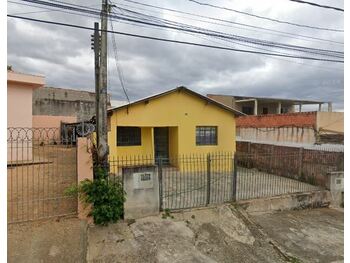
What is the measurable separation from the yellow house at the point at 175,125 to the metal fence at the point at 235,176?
2.19 ft

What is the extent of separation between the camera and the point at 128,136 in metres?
14.1

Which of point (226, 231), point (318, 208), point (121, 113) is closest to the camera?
point (226, 231)

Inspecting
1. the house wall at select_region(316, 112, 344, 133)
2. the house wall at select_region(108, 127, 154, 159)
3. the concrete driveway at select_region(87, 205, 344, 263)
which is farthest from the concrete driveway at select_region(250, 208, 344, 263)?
the house wall at select_region(316, 112, 344, 133)

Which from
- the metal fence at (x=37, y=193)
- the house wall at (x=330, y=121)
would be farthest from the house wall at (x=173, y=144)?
the house wall at (x=330, y=121)

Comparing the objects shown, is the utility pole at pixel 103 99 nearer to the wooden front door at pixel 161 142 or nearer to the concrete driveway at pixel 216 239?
the concrete driveway at pixel 216 239

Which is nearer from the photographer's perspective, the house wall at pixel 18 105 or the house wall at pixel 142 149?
the house wall at pixel 18 105

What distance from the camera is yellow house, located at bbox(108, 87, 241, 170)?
41.7 ft

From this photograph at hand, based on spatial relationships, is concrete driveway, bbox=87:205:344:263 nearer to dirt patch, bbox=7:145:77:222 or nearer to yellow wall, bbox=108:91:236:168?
dirt patch, bbox=7:145:77:222

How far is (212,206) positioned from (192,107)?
7084 mm

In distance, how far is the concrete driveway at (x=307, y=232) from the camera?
648 centimetres

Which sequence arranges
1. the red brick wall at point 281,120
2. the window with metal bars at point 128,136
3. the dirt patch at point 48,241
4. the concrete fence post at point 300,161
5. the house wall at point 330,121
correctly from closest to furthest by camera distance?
the dirt patch at point 48,241 < the concrete fence post at point 300,161 < the window with metal bars at point 128,136 < the house wall at point 330,121 < the red brick wall at point 281,120

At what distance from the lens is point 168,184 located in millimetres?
10281
